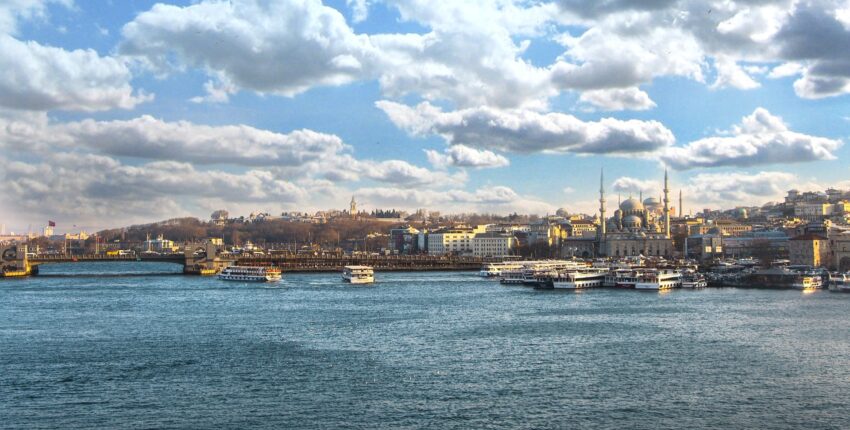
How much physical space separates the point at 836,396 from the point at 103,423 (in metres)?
10.7

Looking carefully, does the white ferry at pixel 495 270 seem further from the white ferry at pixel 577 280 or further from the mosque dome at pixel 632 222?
the mosque dome at pixel 632 222

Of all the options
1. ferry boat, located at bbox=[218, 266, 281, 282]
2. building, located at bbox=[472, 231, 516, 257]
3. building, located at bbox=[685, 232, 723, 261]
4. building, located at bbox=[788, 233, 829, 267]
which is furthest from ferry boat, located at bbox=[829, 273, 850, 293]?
building, located at bbox=[472, 231, 516, 257]

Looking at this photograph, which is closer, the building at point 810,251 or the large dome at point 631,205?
the building at point 810,251

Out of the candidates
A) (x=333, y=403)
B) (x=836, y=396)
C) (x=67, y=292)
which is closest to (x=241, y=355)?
(x=333, y=403)

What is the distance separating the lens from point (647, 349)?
19.0m

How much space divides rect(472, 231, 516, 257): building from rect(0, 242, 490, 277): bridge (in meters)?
16.9

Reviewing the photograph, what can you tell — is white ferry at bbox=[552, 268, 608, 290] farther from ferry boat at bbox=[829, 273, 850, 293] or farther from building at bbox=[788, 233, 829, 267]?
building at bbox=[788, 233, 829, 267]

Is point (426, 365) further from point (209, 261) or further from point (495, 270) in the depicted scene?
point (209, 261)

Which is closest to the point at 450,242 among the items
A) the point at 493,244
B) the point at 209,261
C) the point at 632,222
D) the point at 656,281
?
the point at 493,244

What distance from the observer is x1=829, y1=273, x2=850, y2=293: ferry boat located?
3485 cm

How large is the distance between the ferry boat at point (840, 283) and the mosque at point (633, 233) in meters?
33.9

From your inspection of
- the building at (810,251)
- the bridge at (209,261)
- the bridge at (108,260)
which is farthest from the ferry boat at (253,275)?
the building at (810,251)

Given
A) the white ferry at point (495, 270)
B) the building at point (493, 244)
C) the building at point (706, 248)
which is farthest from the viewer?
the building at point (493, 244)

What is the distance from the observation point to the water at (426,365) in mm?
13211
